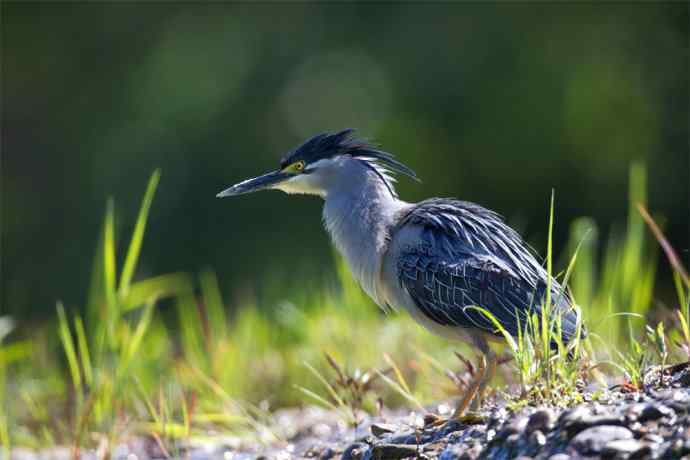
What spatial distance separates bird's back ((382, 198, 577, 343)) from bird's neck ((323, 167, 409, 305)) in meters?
0.09

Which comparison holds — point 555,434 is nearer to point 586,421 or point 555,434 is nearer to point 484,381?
point 586,421

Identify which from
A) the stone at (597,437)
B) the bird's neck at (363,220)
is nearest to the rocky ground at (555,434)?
the stone at (597,437)

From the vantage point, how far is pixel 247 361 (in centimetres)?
552

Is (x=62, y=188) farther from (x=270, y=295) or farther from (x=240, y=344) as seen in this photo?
(x=240, y=344)

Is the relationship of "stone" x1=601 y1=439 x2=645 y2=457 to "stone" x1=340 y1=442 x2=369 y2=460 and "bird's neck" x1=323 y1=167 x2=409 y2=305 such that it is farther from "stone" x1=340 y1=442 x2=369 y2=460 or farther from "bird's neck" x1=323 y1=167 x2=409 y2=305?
A: "bird's neck" x1=323 y1=167 x2=409 y2=305

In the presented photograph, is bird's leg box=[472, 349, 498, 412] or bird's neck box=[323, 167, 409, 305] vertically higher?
bird's neck box=[323, 167, 409, 305]

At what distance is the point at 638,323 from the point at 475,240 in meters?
1.84

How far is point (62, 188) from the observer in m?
12.3

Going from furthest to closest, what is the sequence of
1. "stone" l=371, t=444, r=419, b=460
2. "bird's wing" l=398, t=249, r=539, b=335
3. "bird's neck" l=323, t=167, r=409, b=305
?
"bird's neck" l=323, t=167, r=409, b=305 < "bird's wing" l=398, t=249, r=539, b=335 < "stone" l=371, t=444, r=419, b=460

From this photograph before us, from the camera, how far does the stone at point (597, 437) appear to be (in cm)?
275

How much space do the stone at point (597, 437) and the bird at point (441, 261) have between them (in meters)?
0.81

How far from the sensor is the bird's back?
4.07 meters

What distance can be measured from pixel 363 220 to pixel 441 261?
560 millimetres

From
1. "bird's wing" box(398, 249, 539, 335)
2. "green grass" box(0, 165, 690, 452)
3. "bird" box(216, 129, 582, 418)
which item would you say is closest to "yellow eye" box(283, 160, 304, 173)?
"bird" box(216, 129, 582, 418)
